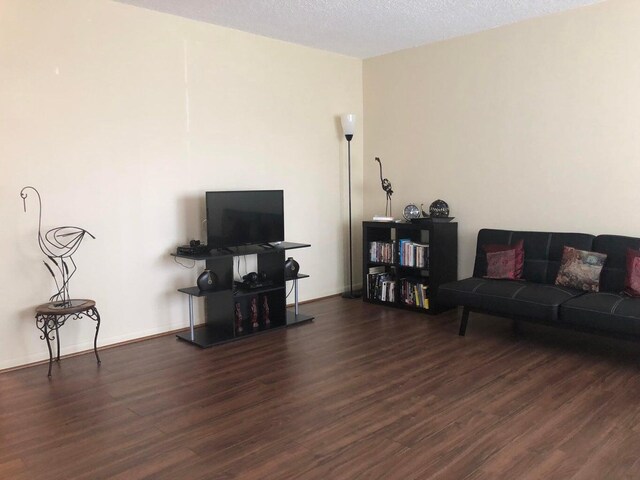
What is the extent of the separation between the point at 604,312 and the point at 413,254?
1956mm

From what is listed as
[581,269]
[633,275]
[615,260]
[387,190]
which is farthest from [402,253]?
[633,275]

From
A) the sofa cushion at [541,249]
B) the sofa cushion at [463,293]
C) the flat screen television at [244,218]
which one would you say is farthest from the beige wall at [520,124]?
the flat screen television at [244,218]

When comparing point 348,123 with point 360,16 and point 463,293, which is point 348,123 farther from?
point 463,293

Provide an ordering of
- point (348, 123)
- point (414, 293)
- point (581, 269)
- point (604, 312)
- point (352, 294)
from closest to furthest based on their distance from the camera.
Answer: point (604, 312) < point (581, 269) < point (414, 293) < point (348, 123) < point (352, 294)

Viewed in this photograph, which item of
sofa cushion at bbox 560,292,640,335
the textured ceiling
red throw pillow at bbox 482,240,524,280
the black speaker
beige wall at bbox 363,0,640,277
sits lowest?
sofa cushion at bbox 560,292,640,335

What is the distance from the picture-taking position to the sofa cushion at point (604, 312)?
11.1ft

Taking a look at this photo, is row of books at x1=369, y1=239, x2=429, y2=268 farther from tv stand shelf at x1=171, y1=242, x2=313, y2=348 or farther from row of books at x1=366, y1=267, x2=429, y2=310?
tv stand shelf at x1=171, y1=242, x2=313, y2=348

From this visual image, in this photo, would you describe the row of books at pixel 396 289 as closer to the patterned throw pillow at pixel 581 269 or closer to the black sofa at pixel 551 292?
the black sofa at pixel 551 292

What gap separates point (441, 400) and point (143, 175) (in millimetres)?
2886

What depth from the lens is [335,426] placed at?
2.74m

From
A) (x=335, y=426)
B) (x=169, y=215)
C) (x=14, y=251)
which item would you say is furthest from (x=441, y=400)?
(x=14, y=251)

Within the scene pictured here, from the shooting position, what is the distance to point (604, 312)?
137 inches

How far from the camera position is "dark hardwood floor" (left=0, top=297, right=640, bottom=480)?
2.37 meters

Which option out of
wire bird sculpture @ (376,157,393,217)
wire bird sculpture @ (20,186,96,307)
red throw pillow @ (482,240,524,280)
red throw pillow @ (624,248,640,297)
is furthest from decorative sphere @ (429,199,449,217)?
wire bird sculpture @ (20,186,96,307)
